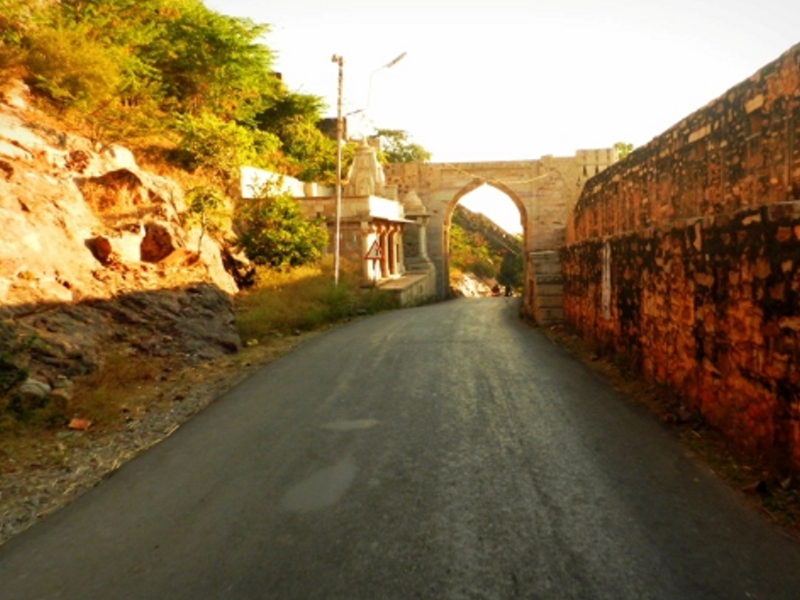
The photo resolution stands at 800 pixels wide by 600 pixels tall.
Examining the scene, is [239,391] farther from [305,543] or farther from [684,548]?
[684,548]

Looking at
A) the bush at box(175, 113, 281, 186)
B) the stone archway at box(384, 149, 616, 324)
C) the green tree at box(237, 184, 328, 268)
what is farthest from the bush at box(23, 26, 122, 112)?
the stone archway at box(384, 149, 616, 324)

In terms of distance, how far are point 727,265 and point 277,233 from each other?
1386 cm

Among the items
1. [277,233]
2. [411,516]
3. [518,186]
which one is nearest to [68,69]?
[277,233]

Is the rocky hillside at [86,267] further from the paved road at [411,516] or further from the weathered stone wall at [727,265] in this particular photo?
the weathered stone wall at [727,265]

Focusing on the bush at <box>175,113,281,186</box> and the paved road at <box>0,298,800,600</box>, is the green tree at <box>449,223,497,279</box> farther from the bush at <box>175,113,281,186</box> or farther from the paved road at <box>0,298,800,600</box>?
the paved road at <box>0,298,800,600</box>

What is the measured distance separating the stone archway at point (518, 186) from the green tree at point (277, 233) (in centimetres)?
1423

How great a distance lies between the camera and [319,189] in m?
25.4

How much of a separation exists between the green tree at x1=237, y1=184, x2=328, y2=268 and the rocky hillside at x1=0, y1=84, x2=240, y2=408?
2.71 meters

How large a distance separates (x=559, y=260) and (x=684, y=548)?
10803mm

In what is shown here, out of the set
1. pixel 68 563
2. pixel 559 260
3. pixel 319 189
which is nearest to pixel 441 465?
pixel 68 563

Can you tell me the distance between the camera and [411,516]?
3816 mm

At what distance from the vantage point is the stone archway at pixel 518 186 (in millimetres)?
30625

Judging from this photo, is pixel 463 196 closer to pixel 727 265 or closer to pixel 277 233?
pixel 277 233

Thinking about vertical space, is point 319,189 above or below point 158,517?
above
